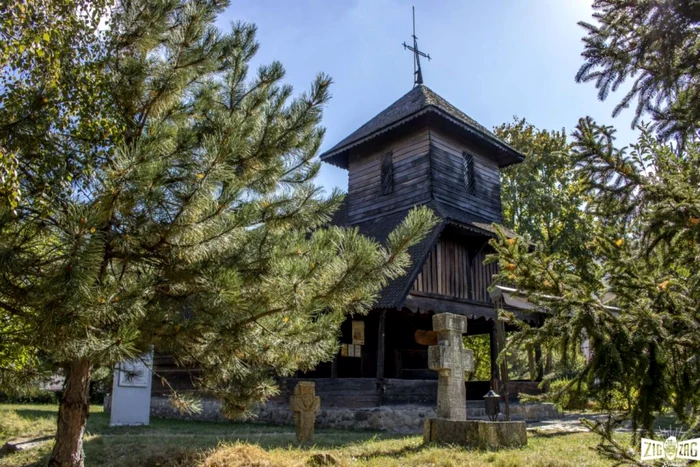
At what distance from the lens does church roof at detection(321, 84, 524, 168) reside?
1492 cm

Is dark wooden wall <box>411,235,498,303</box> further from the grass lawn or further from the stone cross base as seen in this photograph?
the grass lawn

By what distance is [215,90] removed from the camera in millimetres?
5977

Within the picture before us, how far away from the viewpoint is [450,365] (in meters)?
8.76

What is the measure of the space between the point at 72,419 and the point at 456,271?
10.8 m

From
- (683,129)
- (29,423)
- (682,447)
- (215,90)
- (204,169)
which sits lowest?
(29,423)

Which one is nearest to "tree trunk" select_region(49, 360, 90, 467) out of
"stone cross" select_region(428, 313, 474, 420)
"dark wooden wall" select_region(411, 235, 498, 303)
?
"stone cross" select_region(428, 313, 474, 420)

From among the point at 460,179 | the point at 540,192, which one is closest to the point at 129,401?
the point at 460,179

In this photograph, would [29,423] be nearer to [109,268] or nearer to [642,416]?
[109,268]

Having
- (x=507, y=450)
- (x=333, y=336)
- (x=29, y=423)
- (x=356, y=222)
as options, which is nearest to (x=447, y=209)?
(x=356, y=222)

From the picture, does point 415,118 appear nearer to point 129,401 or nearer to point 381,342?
point 381,342

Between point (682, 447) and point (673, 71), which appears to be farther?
point (673, 71)

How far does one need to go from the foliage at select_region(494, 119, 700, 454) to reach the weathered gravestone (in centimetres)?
391

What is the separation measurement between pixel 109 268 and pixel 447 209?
35.3 feet

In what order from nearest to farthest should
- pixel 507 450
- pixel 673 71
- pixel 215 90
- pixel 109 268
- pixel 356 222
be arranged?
pixel 109 268, pixel 673 71, pixel 215 90, pixel 507 450, pixel 356 222
